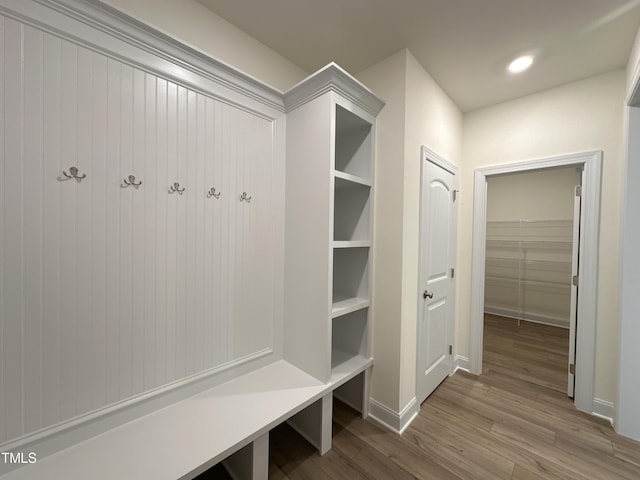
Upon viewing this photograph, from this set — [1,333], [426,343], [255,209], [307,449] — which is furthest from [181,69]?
[426,343]

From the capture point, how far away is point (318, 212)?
152 cm

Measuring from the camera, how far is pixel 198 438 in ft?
3.52

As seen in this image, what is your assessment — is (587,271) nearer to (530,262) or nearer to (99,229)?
(530,262)

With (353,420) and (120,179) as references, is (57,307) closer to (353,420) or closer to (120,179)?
(120,179)

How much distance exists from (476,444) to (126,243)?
243 centimetres

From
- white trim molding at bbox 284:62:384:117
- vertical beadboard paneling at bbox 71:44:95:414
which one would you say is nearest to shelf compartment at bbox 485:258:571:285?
white trim molding at bbox 284:62:384:117

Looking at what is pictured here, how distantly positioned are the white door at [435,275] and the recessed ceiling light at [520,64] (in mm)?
792

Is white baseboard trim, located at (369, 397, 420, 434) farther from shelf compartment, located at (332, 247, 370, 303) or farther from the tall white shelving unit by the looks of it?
shelf compartment, located at (332, 247, 370, 303)

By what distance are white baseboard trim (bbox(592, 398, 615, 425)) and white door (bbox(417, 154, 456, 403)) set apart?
3.28 ft

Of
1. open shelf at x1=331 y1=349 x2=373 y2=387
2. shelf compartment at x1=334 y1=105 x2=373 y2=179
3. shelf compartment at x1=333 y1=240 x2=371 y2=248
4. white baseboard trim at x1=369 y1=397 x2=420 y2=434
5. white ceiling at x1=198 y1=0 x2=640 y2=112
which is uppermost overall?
white ceiling at x1=198 y1=0 x2=640 y2=112

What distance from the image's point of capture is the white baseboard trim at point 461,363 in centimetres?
→ 250

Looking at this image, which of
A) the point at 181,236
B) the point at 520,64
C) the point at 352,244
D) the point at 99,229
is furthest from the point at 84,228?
the point at 520,64

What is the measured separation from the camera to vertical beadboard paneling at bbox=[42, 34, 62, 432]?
0.95m

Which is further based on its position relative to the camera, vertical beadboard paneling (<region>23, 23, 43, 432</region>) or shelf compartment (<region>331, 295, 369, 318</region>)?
shelf compartment (<region>331, 295, 369, 318</region>)
